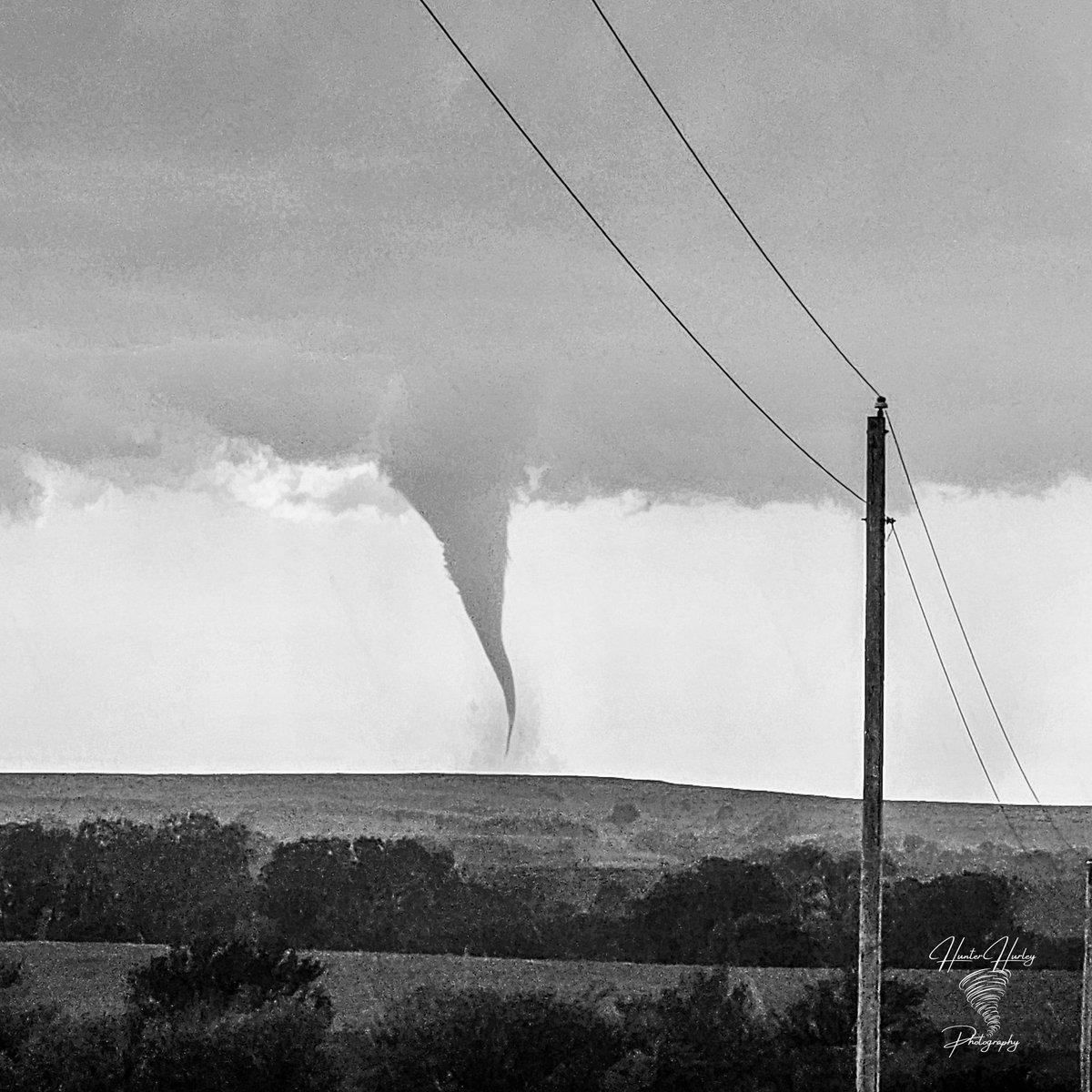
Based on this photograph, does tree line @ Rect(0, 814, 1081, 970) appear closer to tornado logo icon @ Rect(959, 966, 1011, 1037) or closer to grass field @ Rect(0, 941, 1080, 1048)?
grass field @ Rect(0, 941, 1080, 1048)

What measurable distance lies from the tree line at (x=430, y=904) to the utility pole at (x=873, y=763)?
40653 mm

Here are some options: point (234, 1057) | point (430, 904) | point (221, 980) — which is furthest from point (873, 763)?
point (430, 904)

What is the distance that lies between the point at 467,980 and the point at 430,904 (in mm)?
4755

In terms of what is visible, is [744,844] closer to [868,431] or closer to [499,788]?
[499,788]

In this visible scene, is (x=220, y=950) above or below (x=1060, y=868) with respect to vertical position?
below

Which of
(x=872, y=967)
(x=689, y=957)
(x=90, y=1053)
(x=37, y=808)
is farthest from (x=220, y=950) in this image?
(x=872, y=967)

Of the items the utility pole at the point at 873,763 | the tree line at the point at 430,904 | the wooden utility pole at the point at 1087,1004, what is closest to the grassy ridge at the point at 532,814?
the tree line at the point at 430,904

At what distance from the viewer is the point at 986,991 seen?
185ft

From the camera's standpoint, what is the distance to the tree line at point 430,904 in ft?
193

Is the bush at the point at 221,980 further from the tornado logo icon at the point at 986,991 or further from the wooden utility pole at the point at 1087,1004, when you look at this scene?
the wooden utility pole at the point at 1087,1004

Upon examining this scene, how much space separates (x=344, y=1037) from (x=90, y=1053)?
912 cm

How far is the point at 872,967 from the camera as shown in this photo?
Answer: 57.2ft

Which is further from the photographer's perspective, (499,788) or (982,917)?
(499,788)

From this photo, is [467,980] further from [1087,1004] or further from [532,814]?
[1087,1004]
